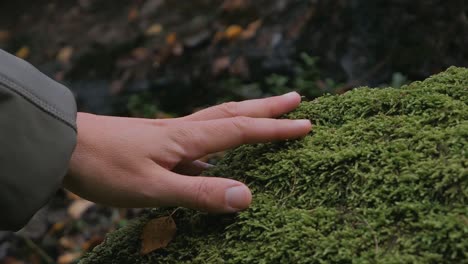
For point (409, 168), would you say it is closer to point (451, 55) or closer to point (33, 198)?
point (33, 198)

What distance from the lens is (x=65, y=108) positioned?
5.11 ft

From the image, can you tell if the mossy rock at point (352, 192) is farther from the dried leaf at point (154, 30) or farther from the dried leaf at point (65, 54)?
the dried leaf at point (65, 54)

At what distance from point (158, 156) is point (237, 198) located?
274mm

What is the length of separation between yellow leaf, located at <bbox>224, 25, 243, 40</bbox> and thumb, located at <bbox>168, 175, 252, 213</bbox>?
348 cm

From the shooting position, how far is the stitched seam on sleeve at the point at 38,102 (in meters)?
1.45

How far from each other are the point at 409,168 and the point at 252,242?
1.43ft

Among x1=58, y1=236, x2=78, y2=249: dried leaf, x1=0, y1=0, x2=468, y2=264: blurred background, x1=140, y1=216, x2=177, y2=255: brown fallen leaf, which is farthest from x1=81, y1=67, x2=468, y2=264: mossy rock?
x1=58, y1=236, x2=78, y2=249: dried leaf

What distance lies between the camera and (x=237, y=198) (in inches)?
60.4

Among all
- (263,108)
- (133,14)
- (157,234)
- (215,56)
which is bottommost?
(133,14)

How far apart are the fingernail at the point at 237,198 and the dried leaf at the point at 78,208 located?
9.82ft

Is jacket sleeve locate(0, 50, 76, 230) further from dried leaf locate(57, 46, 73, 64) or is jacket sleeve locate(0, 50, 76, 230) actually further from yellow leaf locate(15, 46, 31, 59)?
yellow leaf locate(15, 46, 31, 59)

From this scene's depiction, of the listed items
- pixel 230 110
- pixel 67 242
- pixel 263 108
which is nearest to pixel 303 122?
pixel 263 108

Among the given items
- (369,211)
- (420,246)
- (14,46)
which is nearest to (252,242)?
(369,211)

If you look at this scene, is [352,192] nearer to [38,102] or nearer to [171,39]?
[38,102]
